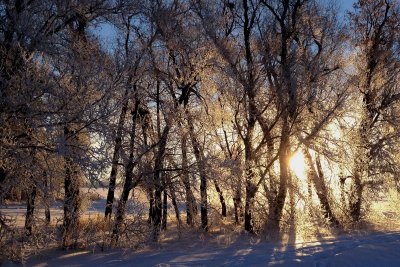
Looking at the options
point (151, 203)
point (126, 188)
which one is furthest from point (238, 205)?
point (126, 188)

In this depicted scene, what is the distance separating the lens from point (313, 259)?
34.9ft

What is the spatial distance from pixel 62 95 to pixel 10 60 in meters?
1.77

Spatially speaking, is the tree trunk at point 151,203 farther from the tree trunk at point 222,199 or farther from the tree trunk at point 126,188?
the tree trunk at point 222,199

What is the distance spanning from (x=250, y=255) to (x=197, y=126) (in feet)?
20.6

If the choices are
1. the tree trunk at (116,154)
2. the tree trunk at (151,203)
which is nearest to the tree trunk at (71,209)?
the tree trunk at (116,154)

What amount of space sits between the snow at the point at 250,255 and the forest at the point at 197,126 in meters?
0.75

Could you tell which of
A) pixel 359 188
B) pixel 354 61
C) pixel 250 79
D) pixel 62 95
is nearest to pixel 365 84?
pixel 354 61

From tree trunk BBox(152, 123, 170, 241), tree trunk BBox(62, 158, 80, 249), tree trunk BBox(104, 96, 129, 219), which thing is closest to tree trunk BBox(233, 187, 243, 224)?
tree trunk BBox(152, 123, 170, 241)

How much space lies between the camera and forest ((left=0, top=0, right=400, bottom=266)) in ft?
33.5

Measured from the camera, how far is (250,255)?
11.7m

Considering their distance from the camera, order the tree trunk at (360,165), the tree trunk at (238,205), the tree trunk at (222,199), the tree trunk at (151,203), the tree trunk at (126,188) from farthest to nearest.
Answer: the tree trunk at (360,165) < the tree trunk at (238,205) < the tree trunk at (222,199) < the tree trunk at (151,203) < the tree trunk at (126,188)

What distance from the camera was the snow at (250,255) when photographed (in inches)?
416

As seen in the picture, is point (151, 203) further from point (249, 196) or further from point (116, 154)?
point (116, 154)

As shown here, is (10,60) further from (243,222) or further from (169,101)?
→ (243,222)
